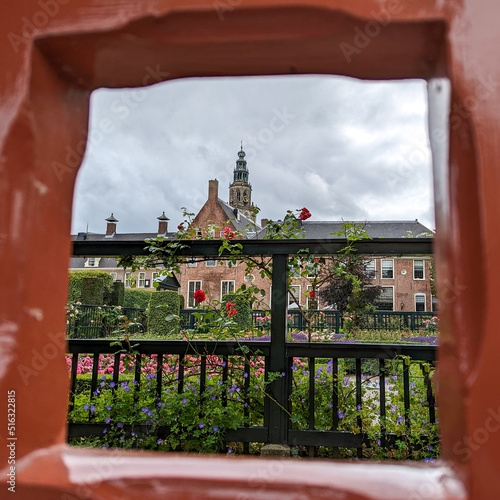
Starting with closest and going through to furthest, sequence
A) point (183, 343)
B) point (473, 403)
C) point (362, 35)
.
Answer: point (473, 403) → point (362, 35) → point (183, 343)

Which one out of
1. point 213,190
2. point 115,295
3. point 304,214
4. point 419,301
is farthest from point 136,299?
point 304,214

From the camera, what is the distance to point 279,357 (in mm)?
2490

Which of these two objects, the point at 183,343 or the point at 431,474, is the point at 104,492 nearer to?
the point at 431,474

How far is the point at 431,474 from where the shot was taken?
27.0 inches

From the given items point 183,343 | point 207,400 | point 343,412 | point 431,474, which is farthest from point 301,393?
point 431,474

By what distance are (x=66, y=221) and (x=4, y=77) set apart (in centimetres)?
31

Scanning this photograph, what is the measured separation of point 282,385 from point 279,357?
0.18 meters

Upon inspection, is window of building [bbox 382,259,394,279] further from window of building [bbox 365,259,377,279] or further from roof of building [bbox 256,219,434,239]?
roof of building [bbox 256,219,434,239]

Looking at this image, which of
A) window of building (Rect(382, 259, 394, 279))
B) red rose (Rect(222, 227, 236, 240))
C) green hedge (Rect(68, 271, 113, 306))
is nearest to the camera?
red rose (Rect(222, 227, 236, 240))

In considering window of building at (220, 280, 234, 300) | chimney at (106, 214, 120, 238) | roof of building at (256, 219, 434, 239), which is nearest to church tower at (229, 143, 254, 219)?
chimney at (106, 214, 120, 238)

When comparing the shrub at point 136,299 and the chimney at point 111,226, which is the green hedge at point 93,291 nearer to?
the shrub at point 136,299

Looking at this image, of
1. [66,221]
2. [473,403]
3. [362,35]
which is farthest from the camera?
[66,221]

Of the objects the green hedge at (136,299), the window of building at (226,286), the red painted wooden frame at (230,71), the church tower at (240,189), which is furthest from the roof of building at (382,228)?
the red painted wooden frame at (230,71)

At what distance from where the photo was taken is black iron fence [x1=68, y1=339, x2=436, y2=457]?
2465mm
